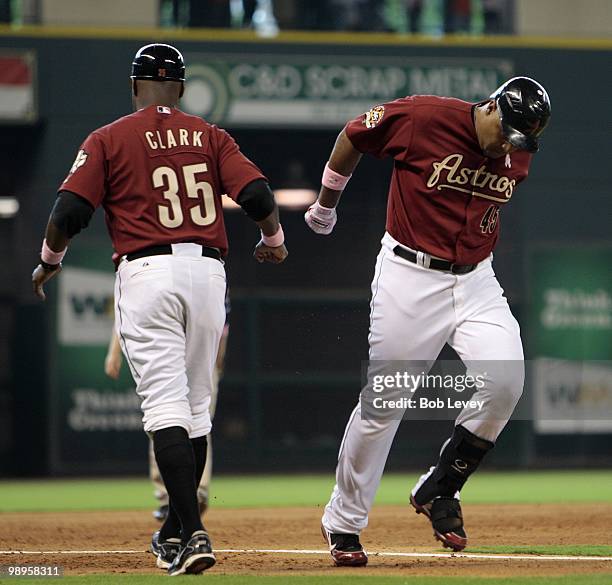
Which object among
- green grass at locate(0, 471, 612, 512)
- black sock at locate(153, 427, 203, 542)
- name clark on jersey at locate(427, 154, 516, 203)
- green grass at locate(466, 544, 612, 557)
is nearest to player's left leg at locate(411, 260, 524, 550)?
name clark on jersey at locate(427, 154, 516, 203)

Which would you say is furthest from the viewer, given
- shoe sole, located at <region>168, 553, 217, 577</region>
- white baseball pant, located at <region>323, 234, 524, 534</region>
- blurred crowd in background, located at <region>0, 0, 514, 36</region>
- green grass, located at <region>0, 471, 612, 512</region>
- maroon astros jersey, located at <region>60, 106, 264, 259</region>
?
blurred crowd in background, located at <region>0, 0, 514, 36</region>

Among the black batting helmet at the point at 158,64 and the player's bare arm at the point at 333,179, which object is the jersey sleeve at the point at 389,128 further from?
the black batting helmet at the point at 158,64

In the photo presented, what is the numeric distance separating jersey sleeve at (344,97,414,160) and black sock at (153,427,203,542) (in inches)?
61.3

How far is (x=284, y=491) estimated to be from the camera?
12594 mm

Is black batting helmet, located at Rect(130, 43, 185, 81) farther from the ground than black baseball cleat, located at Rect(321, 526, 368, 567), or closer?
farther from the ground

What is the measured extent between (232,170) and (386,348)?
1042 millimetres

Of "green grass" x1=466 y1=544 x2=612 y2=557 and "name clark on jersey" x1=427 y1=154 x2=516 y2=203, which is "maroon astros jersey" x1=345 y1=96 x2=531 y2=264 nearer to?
"name clark on jersey" x1=427 y1=154 x2=516 y2=203

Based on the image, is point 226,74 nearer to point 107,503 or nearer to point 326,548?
point 107,503

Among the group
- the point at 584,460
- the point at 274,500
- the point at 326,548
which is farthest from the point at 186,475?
the point at 584,460

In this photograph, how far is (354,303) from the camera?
51.7 ft

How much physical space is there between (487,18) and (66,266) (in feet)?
19.2

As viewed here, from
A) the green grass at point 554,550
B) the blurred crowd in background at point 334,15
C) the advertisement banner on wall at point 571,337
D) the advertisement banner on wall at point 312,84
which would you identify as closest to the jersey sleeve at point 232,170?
the green grass at point 554,550

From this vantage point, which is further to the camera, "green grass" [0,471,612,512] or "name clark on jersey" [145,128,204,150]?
"green grass" [0,471,612,512]

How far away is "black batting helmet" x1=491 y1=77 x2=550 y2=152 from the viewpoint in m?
5.64
